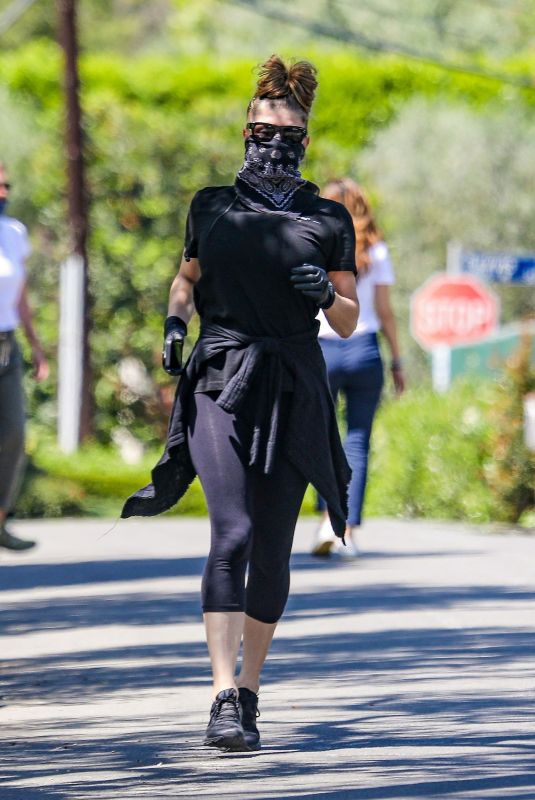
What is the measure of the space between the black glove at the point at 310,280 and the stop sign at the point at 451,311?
658 inches

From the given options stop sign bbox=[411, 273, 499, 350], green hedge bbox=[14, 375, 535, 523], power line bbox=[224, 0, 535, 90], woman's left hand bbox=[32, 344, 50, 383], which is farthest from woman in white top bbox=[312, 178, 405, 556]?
power line bbox=[224, 0, 535, 90]

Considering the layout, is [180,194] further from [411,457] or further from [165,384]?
[411,457]

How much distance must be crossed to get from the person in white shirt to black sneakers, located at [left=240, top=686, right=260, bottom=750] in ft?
14.3

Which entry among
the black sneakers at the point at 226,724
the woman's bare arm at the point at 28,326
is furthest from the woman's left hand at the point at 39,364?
the black sneakers at the point at 226,724

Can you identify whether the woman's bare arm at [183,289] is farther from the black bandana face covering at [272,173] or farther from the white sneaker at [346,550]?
the white sneaker at [346,550]

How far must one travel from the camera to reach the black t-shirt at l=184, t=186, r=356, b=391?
20.1ft

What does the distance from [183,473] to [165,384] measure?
18256 millimetres

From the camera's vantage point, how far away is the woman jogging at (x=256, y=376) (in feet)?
20.0

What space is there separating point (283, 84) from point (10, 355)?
14.2 feet

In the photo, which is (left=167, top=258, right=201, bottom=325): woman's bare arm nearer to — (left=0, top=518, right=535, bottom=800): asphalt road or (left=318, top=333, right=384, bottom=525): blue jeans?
(left=0, top=518, right=535, bottom=800): asphalt road

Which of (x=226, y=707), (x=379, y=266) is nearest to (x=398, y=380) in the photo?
(x=379, y=266)

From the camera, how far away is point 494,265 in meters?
19.9

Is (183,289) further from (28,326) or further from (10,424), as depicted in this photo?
(28,326)

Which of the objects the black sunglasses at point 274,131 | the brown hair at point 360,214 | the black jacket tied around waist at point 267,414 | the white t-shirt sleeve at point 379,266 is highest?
the black sunglasses at point 274,131
